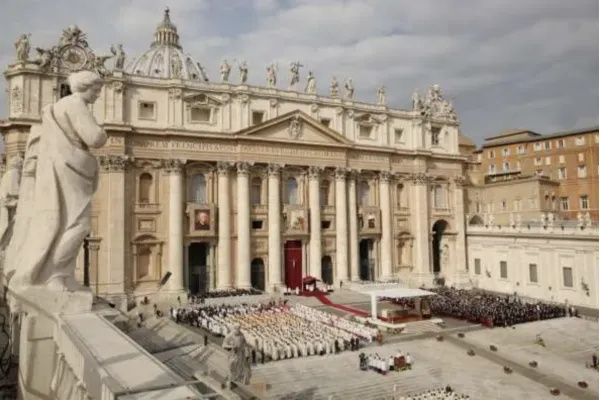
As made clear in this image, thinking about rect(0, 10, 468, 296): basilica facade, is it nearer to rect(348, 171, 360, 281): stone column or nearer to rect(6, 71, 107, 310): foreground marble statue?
rect(348, 171, 360, 281): stone column

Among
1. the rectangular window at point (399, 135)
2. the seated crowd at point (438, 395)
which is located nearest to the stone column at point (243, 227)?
the rectangular window at point (399, 135)

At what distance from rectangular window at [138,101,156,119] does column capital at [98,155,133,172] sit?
12.3ft

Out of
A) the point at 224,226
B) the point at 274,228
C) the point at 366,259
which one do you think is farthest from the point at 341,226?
the point at 224,226

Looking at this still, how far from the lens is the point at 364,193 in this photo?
1813 inches

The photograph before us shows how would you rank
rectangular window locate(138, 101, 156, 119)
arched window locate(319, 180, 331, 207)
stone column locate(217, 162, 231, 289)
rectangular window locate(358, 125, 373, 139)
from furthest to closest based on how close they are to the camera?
1. rectangular window locate(358, 125, 373, 139)
2. arched window locate(319, 180, 331, 207)
3. stone column locate(217, 162, 231, 289)
4. rectangular window locate(138, 101, 156, 119)

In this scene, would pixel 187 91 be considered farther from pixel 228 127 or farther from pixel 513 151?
pixel 513 151

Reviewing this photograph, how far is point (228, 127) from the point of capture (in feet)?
129

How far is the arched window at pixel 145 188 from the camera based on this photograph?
121 feet

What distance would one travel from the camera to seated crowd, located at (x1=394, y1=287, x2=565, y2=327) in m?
29.8

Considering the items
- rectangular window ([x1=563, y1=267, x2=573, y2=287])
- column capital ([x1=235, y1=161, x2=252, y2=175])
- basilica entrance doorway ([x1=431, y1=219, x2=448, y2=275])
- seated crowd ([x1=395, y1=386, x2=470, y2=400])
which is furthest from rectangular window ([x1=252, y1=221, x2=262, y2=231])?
rectangular window ([x1=563, y1=267, x2=573, y2=287])

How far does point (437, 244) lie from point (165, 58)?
144 feet

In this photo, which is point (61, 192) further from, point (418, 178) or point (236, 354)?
point (418, 178)

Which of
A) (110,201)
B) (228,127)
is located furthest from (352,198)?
(110,201)

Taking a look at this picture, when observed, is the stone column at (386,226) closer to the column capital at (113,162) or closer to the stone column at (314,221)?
the stone column at (314,221)
